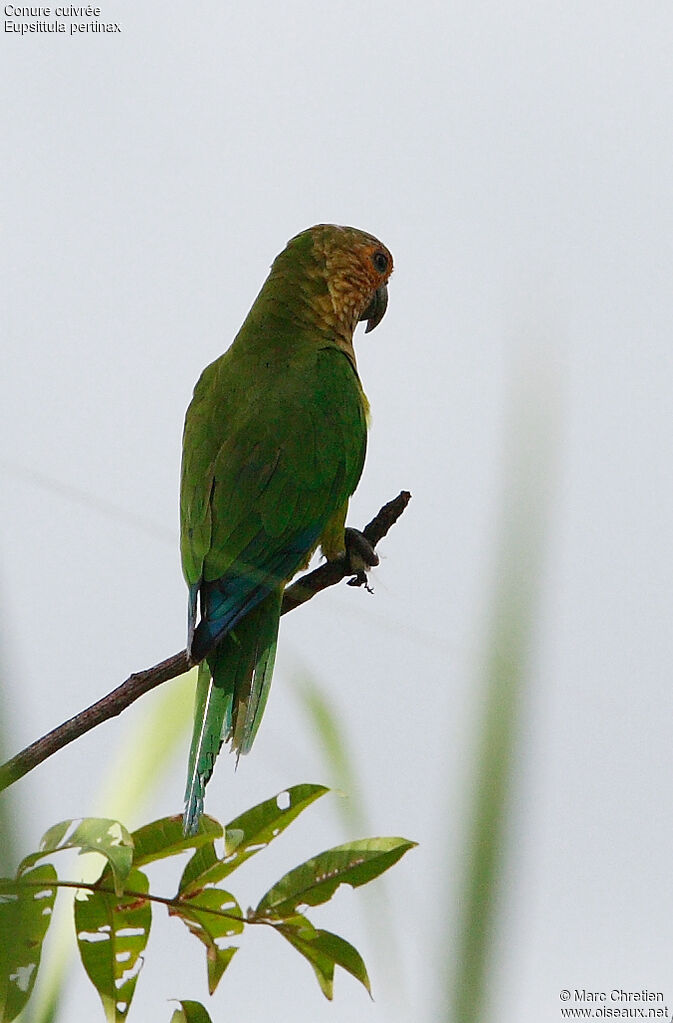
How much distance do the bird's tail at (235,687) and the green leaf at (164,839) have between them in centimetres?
68

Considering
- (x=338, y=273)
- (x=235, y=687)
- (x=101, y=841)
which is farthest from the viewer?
(x=338, y=273)

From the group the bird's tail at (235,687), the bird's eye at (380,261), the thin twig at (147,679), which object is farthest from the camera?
the bird's eye at (380,261)

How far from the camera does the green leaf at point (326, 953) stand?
3.28 ft

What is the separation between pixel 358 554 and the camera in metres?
2.33

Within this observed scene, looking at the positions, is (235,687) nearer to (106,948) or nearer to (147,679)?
(147,679)

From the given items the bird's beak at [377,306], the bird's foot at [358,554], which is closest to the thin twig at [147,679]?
the bird's foot at [358,554]

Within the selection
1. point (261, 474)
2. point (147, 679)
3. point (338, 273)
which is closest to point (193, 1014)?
point (147, 679)

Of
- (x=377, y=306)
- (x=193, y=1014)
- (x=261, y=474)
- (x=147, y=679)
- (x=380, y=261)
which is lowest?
(x=193, y=1014)

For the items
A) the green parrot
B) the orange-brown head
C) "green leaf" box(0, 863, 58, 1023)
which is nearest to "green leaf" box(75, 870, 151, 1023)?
"green leaf" box(0, 863, 58, 1023)

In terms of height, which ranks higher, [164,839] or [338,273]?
[338,273]

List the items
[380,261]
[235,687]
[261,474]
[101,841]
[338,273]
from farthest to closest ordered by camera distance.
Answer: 1. [380,261]
2. [338,273]
3. [261,474]
4. [235,687]
5. [101,841]

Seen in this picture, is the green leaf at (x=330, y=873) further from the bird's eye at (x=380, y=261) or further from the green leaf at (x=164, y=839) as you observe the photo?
the bird's eye at (x=380, y=261)

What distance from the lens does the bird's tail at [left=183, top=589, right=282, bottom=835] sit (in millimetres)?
1816

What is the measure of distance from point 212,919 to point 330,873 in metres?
0.13
